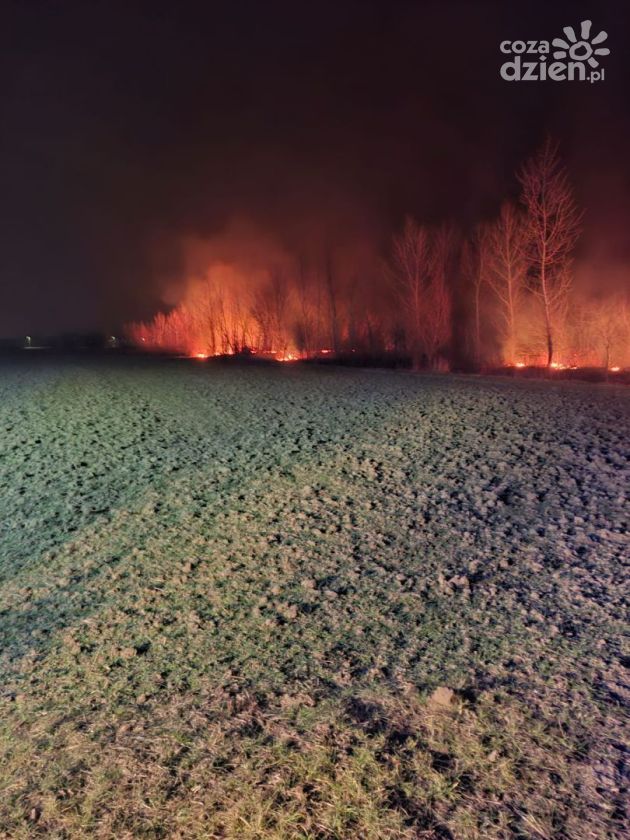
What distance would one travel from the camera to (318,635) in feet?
12.5

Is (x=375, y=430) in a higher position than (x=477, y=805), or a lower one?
higher

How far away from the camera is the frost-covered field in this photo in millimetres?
2482

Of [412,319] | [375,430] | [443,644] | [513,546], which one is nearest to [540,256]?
[412,319]

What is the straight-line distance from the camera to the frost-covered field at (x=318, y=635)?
→ 2.48 m

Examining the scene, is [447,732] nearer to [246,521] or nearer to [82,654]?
[82,654]

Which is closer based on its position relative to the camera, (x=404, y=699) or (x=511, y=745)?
(x=511, y=745)

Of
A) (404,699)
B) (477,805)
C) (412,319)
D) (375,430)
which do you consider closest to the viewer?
(477,805)

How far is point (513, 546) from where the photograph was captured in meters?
4.98

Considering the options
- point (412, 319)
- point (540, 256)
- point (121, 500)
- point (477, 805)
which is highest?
point (540, 256)

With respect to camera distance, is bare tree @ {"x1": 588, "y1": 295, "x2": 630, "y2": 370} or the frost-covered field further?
bare tree @ {"x1": 588, "y1": 295, "x2": 630, "y2": 370}

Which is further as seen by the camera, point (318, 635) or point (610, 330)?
point (610, 330)

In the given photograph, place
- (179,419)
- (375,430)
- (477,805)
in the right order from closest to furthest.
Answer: (477,805) → (375,430) → (179,419)

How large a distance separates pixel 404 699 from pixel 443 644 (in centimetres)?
62

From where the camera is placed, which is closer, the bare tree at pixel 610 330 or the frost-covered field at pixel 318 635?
the frost-covered field at pixel 318 635
